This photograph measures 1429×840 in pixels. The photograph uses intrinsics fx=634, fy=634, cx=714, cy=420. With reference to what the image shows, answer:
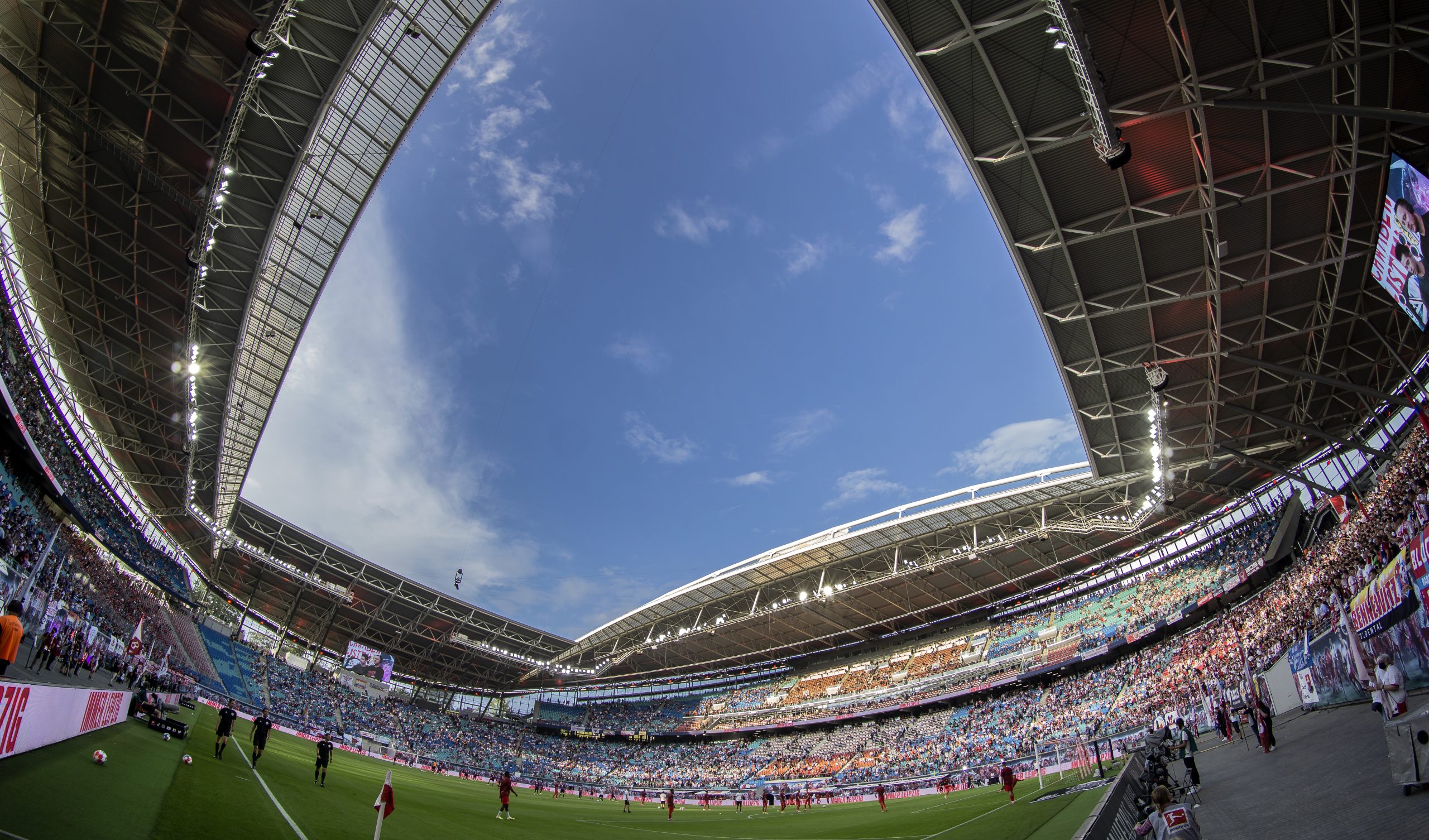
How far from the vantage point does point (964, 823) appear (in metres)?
17.9

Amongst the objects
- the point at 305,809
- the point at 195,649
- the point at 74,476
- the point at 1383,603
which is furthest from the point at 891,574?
the point at 195,649

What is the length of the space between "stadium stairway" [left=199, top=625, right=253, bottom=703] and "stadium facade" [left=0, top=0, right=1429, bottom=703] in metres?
23.3

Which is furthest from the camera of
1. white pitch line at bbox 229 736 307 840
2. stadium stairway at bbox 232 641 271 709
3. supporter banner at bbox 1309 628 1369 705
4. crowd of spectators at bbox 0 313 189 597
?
stadium stairway at bbox 232 641 271 709

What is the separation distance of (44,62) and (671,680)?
233 feet

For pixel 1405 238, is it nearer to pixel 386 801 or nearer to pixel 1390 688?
pixel 1390 688

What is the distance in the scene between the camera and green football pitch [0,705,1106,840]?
365 inches

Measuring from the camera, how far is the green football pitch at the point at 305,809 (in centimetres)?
927

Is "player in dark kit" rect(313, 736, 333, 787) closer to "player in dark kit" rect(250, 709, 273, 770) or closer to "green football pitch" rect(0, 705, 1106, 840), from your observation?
"green football pitch" rect(0, 705, 1106, 840)

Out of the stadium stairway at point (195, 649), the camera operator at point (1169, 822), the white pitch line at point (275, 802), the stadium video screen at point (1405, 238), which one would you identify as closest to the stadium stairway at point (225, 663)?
the stadium stairway at point (195, 649)

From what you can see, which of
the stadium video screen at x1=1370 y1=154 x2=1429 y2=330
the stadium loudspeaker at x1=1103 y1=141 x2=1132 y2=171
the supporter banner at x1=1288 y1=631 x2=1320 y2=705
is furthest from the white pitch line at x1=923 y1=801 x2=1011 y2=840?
the stadium loudspeaker at x1=1103 y1=141 x2=1132 y2=171

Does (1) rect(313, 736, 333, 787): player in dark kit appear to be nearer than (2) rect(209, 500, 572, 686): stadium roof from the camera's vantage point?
Yes

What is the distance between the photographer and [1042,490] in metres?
35.9

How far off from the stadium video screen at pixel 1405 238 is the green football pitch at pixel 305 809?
14.2 m

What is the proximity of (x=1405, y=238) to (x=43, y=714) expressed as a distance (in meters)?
30.5
